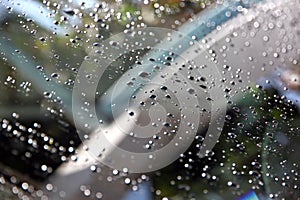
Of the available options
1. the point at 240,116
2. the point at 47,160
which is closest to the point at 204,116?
the point at 240,116

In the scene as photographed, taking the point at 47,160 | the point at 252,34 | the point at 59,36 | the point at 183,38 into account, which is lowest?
the point at 47,160

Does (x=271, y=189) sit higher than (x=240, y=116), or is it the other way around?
(x=240, y=116)

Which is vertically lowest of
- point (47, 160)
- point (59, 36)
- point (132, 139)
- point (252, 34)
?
point (47, 160)

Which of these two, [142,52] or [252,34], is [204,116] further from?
[252,34]

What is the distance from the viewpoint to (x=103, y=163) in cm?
74

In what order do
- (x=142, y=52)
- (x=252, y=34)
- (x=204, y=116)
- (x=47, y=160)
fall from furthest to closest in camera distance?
(x=252, y=34) < (x=142, y=52) < (x=204, y=116) < (x=47, y=160)

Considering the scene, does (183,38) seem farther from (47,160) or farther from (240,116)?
(47,160)

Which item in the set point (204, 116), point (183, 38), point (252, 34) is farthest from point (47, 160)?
point (252, 34)

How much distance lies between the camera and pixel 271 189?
0.76m

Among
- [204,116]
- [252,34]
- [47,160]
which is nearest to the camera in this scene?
[47,160]

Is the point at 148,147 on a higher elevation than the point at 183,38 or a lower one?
lower

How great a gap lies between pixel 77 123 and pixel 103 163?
0.09 metres

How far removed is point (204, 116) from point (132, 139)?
17cm

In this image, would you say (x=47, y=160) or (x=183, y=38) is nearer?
(x=47, y=160)
